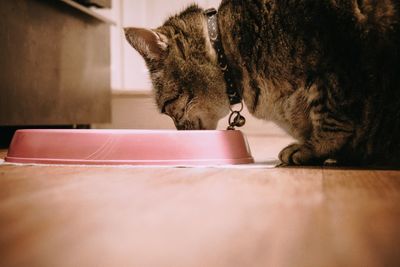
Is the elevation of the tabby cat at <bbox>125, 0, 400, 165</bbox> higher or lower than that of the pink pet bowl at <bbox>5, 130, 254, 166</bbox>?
higher

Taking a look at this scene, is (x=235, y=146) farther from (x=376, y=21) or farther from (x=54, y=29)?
(x=54, y=29)

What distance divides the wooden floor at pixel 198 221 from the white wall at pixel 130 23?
275cm

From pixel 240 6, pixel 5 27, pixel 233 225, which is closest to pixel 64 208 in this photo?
pixel 233 225

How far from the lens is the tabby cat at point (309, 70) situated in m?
1.16

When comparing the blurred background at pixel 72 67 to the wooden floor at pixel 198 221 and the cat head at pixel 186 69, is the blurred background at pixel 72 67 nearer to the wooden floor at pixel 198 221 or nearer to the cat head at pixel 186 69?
the cat head at pixel 186 69

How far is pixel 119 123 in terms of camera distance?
386 centimetres

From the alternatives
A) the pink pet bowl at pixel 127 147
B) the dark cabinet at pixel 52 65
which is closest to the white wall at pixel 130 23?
the dark cabinet at pixel 52 65

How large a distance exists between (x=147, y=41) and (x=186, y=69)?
0.56 feet

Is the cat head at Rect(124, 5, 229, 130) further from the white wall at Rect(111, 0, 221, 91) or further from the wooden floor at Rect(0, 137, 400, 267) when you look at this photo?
the white wall at Rect(111, 0, 221, 91)

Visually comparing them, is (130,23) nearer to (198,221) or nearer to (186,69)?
(186,69)

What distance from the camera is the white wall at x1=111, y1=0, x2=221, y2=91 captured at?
11.6ft

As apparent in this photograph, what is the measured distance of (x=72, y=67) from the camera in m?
2.62

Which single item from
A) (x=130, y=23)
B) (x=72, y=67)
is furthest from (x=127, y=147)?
(x=130, y=23)

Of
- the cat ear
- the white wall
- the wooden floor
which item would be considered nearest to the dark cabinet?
the white wall
